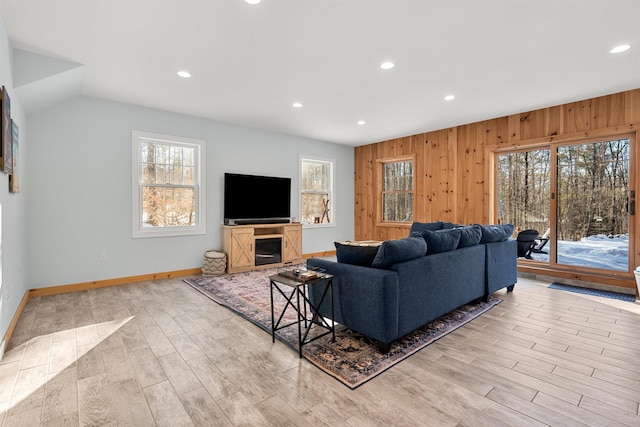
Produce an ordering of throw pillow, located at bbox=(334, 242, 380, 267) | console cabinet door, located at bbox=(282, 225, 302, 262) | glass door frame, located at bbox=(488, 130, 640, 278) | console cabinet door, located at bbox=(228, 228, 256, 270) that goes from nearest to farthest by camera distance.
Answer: throw pillow, located at bbox=(334, 242, 380, 267) < glass door frame, located at bbox=(488, 130, 640, 278) < console cabinet door, located at bbox=(228, 228, 256, 270) < console cabinet door, located at bbox=(282, 225, 302, 262)

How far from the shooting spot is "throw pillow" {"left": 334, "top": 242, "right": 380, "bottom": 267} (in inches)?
100

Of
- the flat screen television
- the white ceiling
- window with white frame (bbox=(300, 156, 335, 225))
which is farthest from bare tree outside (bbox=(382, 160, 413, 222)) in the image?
the flat screen television

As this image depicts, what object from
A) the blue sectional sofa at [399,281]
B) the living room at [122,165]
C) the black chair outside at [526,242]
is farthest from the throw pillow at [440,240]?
the black chair outside at [526,242]

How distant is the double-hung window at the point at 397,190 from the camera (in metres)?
6.75

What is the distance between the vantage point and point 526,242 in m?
5.08

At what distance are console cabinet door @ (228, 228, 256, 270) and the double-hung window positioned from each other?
10.7 feet

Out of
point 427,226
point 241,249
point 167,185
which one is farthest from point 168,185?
point 427,226

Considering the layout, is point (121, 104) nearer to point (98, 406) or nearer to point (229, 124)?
point (229, 124)

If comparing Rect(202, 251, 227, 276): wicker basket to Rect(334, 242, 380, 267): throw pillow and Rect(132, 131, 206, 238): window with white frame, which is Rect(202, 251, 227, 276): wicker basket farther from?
Rect(334, 242, 380, 267): throw pillow

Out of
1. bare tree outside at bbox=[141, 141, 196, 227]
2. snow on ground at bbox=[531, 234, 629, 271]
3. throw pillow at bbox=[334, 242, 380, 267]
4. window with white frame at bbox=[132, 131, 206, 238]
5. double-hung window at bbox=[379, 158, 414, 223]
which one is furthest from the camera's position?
double-hung window at bbox=[379, 158, 414, 223]

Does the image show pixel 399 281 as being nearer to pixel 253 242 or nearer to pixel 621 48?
pixel 621 48

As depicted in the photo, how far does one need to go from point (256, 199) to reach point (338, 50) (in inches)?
133

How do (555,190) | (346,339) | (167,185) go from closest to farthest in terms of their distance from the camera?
(346,339), (555,190), (167,185)

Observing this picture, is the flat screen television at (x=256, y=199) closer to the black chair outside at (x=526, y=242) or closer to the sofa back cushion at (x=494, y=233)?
the sofa back cushion at (x=494, y=233)
